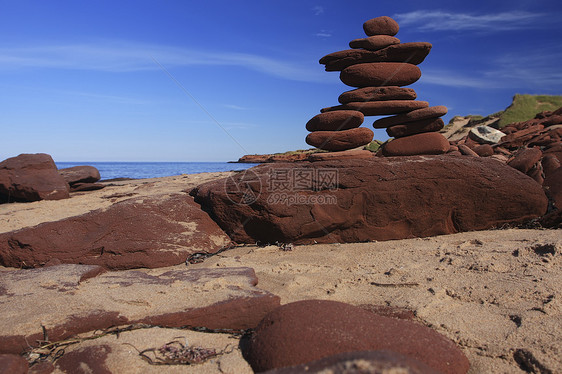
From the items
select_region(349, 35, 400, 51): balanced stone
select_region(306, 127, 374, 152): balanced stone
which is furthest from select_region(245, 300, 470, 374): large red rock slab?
select_region(349, 35, 400, 51): balanced stone

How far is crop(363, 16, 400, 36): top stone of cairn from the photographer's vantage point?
6688 mm

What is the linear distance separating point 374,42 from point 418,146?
1.85 metres

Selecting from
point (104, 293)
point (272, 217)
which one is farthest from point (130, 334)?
point (272, 217)

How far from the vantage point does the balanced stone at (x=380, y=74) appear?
6.52 meters

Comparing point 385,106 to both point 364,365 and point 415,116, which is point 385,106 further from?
point 364,365

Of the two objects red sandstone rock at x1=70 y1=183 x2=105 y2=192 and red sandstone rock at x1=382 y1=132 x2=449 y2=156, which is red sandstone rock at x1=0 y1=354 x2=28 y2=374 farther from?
red sandstone rock at x1=70 y1=183 x2=105 y2=192

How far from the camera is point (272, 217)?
5445mm

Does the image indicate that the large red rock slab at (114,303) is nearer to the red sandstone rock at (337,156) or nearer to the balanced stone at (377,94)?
the red sandstone rock at (337,156)

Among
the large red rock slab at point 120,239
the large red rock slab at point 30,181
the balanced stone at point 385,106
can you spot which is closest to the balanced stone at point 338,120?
the balanced stone at point 385,106

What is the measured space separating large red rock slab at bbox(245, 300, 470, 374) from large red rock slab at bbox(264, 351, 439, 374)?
1.45 ft

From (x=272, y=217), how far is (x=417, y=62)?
381 centimetres

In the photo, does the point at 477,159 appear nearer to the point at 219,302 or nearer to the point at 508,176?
the point at 508,176

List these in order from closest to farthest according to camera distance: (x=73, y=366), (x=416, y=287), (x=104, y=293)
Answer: (x=73, y=366) → (x=104, y=293) → (x=416, y=287)

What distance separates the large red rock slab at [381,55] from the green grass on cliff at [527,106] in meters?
20.3
